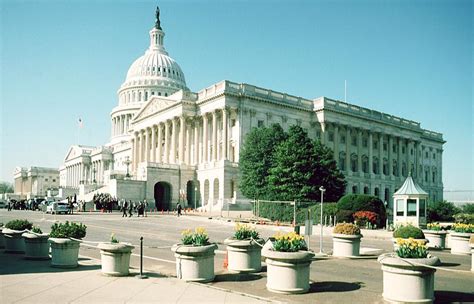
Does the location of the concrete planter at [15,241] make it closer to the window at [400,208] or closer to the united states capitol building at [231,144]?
the window at [400,208]

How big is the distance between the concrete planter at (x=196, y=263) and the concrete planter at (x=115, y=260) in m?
1.79

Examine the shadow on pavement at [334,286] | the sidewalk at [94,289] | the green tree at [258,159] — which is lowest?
the shadow on pavement at [334,286]

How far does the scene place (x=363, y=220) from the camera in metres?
38.8

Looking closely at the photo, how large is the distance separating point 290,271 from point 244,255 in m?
3.41

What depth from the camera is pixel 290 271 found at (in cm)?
1244

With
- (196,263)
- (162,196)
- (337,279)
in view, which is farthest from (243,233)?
(162,196)

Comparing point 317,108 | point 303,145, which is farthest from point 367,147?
point 303,145

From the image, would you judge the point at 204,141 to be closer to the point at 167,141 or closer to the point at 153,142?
the point at 167,141

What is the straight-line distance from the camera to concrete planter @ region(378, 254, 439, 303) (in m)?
11.3

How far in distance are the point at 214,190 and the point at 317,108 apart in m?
26.9

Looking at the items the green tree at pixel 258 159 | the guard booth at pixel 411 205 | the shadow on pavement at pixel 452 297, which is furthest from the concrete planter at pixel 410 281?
the green tree at pixel 258 159

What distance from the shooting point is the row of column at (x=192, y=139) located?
3128 inches

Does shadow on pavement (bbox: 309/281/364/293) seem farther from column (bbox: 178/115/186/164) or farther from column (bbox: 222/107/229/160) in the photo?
column (bbox: 178/115/186/164)

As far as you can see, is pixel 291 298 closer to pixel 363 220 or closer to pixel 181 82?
pixel 363 220
